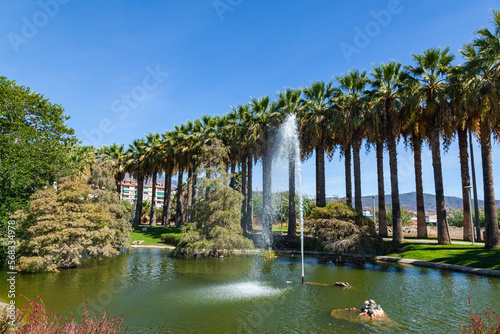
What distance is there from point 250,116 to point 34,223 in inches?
1099

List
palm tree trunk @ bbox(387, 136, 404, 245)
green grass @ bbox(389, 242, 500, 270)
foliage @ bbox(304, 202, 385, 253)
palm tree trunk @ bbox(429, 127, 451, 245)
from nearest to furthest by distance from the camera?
green grass @ bbox(389, 242, 500, 270)
foliage @ bbox(304, 202, 385, 253)
palm tree trunk @ bbox(429, 127, 451, 245)
palm tree trunk @ bbox(387, 136, 404, 245)

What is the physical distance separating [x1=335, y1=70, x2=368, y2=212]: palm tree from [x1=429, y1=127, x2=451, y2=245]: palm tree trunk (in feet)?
→ 22.9

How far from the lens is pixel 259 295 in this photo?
1426 cm

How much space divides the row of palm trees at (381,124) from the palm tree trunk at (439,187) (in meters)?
0.08

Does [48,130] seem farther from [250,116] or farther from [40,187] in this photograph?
[250,116]

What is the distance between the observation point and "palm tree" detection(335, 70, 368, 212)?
108ft

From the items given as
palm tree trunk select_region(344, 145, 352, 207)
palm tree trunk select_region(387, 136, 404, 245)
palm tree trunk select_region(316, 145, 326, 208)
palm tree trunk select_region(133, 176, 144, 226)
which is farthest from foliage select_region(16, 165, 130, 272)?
palm tree trunk select_region(133, 176, 144, 226)

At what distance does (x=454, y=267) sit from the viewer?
20.3 metres

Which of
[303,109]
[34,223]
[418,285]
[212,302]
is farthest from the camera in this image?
[303,109]

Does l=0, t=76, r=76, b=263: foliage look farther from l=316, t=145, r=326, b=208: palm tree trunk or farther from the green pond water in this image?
l=316, t=145, r=326, b=208: palm tree trunk

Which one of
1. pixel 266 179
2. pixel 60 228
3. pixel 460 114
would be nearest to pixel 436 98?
pixel 460 114

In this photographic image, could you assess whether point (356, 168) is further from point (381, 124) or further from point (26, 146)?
point (26, 146)

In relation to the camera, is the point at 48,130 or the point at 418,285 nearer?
the point at 418,285

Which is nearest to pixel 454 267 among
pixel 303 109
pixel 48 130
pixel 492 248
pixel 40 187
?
pixel 492 248
